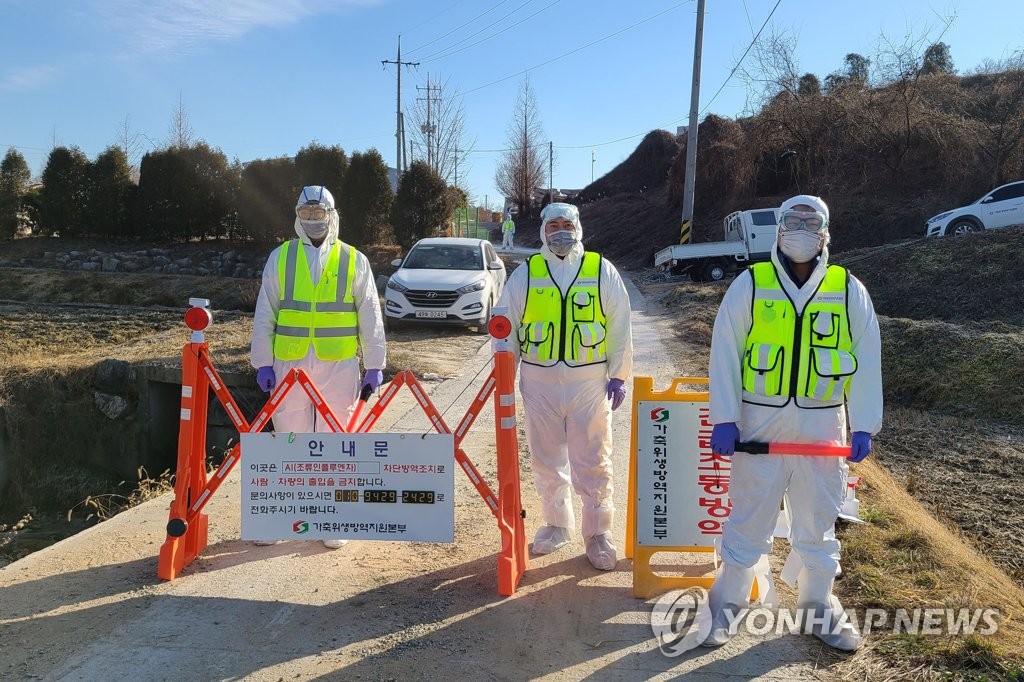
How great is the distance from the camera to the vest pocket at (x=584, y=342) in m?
4.29

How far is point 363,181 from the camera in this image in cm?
2464

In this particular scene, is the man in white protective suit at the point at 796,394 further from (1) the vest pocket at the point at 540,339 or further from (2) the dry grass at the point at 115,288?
(2) the dry grass at the point at 115,288

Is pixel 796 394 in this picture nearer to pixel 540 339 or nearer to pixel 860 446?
pixel 860 446

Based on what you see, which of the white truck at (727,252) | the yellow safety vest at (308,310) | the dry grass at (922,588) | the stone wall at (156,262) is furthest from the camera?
the stone wall at (156,262)

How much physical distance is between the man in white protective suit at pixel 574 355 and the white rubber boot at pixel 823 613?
1.13 m

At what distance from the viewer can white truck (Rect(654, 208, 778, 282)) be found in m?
21.6

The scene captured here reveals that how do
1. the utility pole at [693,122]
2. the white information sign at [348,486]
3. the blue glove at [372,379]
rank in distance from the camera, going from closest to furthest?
the white information sign at [348,486]
the blue glove at [372,379]
the utility pole at [693,122]

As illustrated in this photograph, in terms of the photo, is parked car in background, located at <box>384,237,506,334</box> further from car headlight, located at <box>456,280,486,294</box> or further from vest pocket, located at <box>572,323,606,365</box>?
vest pocket, located at <box>572,323,606,365</box>

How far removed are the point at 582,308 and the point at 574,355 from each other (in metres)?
0.28

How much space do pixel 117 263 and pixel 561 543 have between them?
23494 mm

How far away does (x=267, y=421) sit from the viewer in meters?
4.32

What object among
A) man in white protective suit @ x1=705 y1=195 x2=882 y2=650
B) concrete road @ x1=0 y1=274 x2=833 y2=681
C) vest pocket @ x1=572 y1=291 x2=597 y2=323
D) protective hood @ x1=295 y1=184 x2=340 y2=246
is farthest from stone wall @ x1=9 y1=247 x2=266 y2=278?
man in white protective suit @ x1=705 y1=195 x2=882 y2=650

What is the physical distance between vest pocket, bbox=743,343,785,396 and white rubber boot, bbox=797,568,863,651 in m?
0.95

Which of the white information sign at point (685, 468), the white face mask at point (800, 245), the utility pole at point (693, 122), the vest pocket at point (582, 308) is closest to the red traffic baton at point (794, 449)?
the white information sign at point (685, 468)
